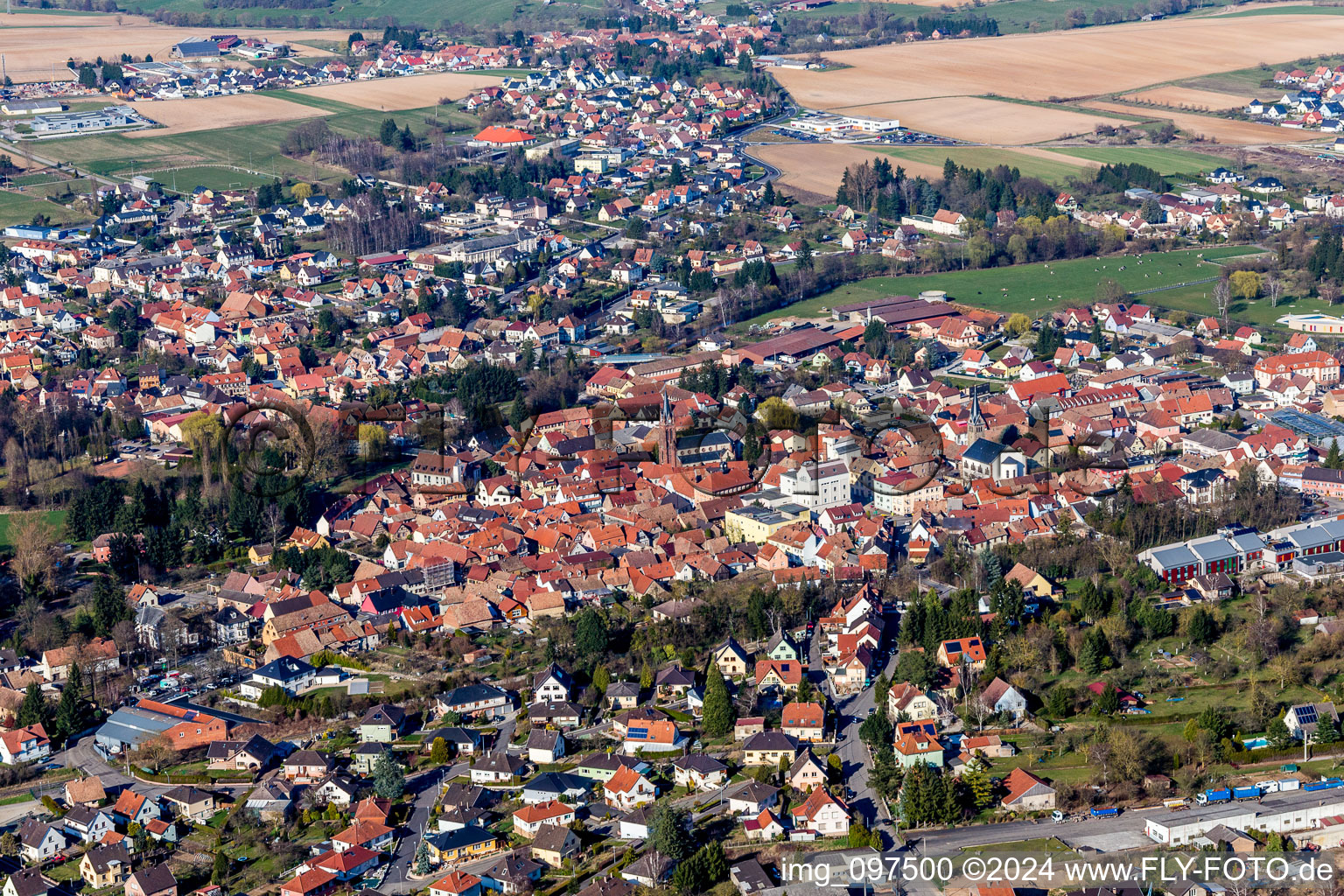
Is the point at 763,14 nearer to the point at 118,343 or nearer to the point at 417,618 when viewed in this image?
the point at 118,343

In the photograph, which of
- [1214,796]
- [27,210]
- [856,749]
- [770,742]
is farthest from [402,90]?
[1214,796]

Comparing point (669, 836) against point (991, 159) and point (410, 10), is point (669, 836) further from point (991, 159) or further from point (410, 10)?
point (410, 10)

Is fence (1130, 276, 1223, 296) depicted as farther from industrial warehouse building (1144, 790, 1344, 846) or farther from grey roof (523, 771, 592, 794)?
grey roof (523, 771, 592, 794)

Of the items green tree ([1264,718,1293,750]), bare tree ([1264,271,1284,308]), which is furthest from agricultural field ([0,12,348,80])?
green tree ([1264,718,1293,750])

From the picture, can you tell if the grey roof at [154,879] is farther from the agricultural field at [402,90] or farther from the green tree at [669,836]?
the agricultural field at [402,90]

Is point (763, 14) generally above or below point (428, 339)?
above

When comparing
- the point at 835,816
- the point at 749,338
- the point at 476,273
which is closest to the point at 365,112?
the point at 476,273
